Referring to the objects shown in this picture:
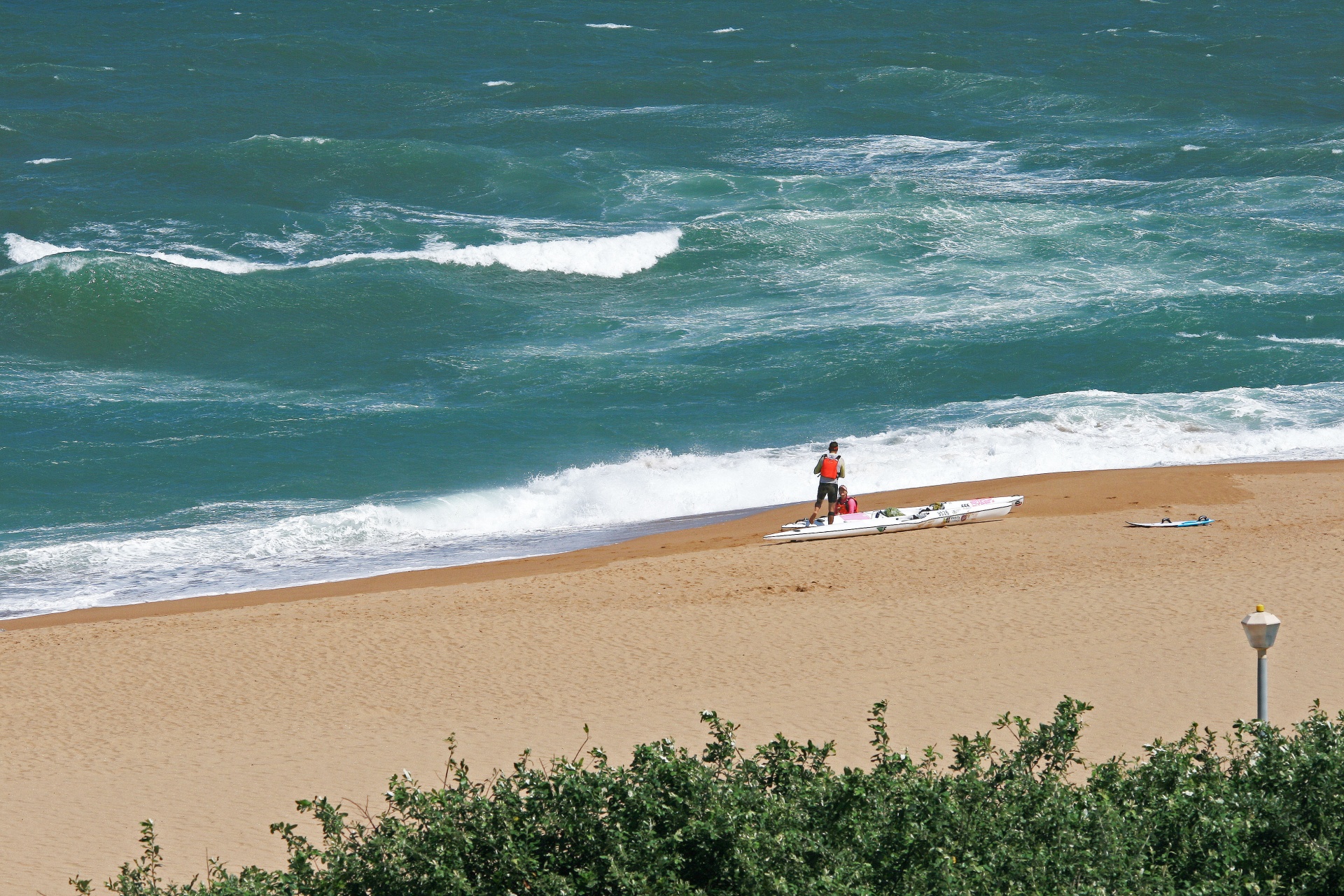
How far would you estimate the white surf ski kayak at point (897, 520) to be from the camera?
16.5 metres

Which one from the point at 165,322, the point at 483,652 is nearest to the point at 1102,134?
the point at 165,322

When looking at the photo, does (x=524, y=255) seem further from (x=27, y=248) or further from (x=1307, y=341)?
(x=1307, y=341)

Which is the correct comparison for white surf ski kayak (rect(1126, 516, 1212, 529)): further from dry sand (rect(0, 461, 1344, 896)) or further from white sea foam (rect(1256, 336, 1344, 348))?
white sea foam (rect(1256, 336, 1344, 348))

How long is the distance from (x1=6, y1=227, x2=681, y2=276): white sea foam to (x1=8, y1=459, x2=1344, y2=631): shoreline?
40.0ft

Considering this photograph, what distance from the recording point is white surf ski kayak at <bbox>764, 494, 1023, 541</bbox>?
16484mm

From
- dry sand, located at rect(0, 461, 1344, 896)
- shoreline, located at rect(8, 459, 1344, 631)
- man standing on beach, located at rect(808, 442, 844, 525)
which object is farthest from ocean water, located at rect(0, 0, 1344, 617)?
man standing on beach, located at rect(808, 442, 844, 525)

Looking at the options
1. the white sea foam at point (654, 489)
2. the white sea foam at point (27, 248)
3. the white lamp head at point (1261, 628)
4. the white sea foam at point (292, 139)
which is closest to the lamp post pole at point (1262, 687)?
the white lamp head at point (1261, 628)

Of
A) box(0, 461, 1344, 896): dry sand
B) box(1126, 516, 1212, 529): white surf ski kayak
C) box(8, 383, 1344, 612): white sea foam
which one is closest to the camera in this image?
box(0, 461, 1344, 896): dry sand

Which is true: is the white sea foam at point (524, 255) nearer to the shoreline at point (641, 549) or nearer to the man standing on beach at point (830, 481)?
the shoreline at point (641, 549)

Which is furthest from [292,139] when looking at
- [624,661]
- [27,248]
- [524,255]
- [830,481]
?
[624,661]

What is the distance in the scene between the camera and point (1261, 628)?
8203 mm

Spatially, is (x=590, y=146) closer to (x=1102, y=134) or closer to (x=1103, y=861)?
(x=1102, y=134)

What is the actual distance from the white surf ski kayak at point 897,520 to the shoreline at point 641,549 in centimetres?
44

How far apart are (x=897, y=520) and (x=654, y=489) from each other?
4.24 meters
